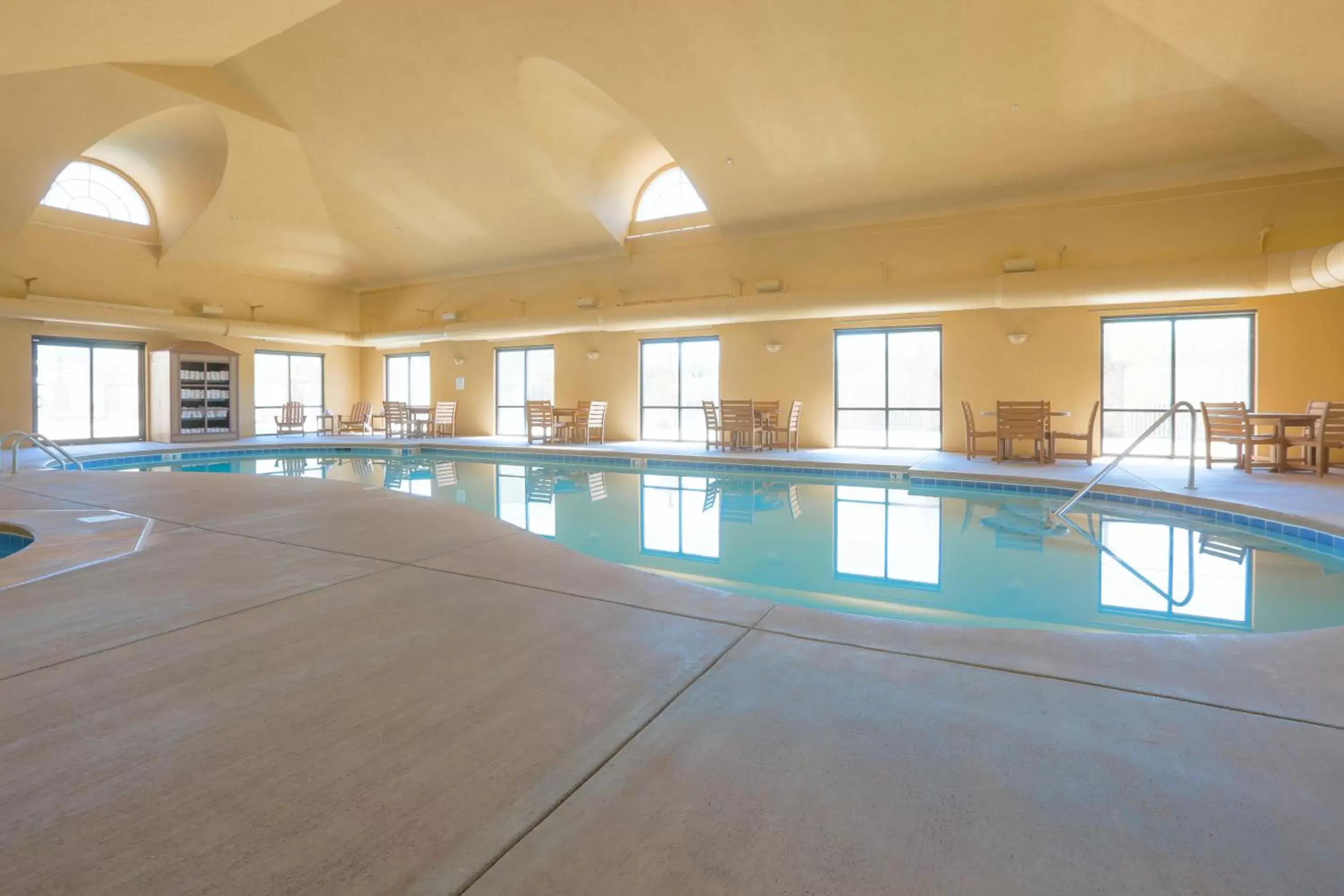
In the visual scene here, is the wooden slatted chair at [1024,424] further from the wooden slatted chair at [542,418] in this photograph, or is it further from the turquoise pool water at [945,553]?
the wooden slatted chair at [542,418]

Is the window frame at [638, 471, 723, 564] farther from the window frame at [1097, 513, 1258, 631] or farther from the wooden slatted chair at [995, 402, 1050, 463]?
the wooden slatted chair at [995, 402, 1050, 463]

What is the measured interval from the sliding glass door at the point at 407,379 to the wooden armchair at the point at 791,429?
28.7 ft

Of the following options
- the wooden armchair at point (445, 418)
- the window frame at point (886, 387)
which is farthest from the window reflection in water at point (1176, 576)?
the wooden armchair at point (445, 418)

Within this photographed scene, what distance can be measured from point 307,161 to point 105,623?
11.3 meters

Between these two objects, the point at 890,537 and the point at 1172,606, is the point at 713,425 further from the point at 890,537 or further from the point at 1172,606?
the point at 1172,606

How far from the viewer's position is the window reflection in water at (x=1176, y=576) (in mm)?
3439

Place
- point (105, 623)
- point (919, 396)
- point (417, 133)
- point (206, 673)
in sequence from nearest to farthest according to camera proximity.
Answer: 1. point (206, 673)
2. point (105, 623)
3. point (417, 133)
4. point (919, 396)

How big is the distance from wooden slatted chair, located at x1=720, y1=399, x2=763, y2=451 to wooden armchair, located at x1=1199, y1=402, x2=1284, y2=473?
5560 millimetres

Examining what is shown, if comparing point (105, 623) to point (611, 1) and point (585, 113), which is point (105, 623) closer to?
point (611, 1)

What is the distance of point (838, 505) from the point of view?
260 inches

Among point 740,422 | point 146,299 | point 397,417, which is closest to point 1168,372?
point 740,422

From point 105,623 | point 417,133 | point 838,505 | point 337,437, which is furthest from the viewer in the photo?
point 337,437

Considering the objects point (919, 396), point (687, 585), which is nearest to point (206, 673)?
point (687, 585)

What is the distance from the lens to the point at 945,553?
15.4 ft
